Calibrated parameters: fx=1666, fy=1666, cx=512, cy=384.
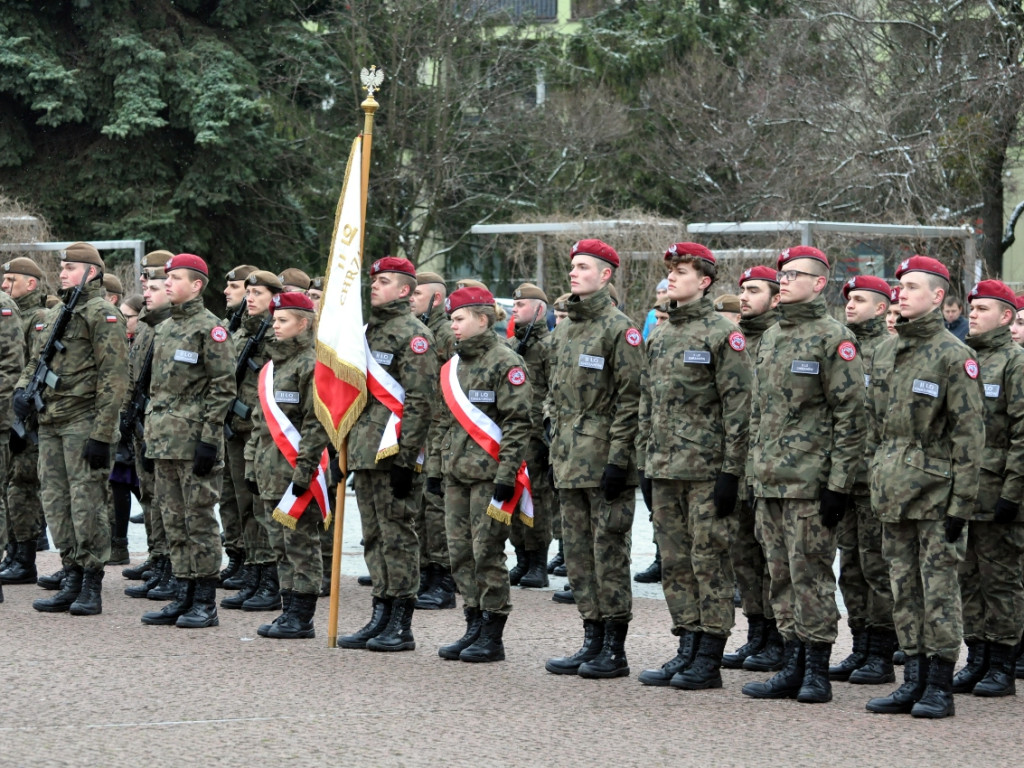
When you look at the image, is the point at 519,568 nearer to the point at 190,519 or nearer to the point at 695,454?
the point at 190,519

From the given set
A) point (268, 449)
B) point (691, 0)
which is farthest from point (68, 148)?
point (268, 449)

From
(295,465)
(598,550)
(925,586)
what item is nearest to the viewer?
(925,586)

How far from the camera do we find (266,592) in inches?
437

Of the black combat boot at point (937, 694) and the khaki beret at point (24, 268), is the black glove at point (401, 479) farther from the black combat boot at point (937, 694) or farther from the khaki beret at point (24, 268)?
the khaki beret at point (24, 268)

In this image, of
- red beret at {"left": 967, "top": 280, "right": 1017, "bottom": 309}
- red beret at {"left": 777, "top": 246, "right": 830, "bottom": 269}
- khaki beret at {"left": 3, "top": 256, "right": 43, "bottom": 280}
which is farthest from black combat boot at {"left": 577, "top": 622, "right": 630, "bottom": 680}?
khaki beret at {"left": 3, "top": 256, "right": 43, "bottom": 280}

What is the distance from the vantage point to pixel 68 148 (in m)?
30.4

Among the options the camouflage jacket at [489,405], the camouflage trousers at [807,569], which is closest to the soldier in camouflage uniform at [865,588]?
the camouflage trousers at [807,569]

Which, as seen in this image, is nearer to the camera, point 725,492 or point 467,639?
point 725,492

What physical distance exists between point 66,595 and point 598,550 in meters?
3.90

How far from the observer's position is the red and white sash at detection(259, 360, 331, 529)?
9.77 meters

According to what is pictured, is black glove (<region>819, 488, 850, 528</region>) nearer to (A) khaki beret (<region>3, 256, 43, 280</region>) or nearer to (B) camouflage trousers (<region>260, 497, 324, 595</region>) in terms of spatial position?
(B) camouflage trousers (<region>260, 497, 324, 595</region>)

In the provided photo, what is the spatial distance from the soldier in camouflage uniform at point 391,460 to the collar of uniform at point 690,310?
1581mm

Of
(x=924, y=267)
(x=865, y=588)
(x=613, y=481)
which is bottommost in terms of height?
(x=865, y=588)

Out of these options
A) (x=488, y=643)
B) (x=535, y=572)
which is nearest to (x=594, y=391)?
(x=488, y=643)
